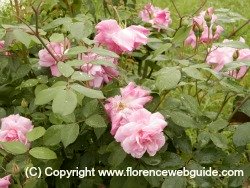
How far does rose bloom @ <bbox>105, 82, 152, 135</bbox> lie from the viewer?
1.33 meters

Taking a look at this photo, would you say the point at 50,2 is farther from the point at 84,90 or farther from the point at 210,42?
the point at 84,90

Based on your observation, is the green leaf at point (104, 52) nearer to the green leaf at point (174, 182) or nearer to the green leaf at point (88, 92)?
the green leaf at point (88, 92)

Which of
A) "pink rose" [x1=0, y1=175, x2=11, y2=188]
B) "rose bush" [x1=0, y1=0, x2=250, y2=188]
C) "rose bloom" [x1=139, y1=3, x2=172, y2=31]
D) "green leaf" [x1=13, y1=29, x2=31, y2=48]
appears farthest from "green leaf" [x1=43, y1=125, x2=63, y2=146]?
"rose bloom" [x1=139, y1=3, x2=172, y2=31]

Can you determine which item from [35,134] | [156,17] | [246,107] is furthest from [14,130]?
[156,17]

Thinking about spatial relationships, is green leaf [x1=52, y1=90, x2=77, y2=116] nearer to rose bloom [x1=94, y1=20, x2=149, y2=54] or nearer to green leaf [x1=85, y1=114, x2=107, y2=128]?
green leaf [x1=85, y1=114, x2=107, y2=128]

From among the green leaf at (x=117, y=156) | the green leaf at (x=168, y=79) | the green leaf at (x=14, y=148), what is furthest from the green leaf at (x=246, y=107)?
the green leaf at (x=14, y=148)

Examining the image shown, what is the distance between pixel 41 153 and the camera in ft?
4.30

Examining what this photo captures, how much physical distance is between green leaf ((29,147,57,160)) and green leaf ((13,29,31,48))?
0.27 metres

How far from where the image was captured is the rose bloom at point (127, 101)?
1327mm

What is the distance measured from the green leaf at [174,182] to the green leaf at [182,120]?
131mm

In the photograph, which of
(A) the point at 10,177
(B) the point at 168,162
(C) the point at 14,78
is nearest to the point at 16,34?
(C) the point at 14,78

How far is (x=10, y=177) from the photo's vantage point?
1379 millimetres

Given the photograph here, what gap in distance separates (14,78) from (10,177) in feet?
1.20

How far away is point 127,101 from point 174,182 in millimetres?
222
